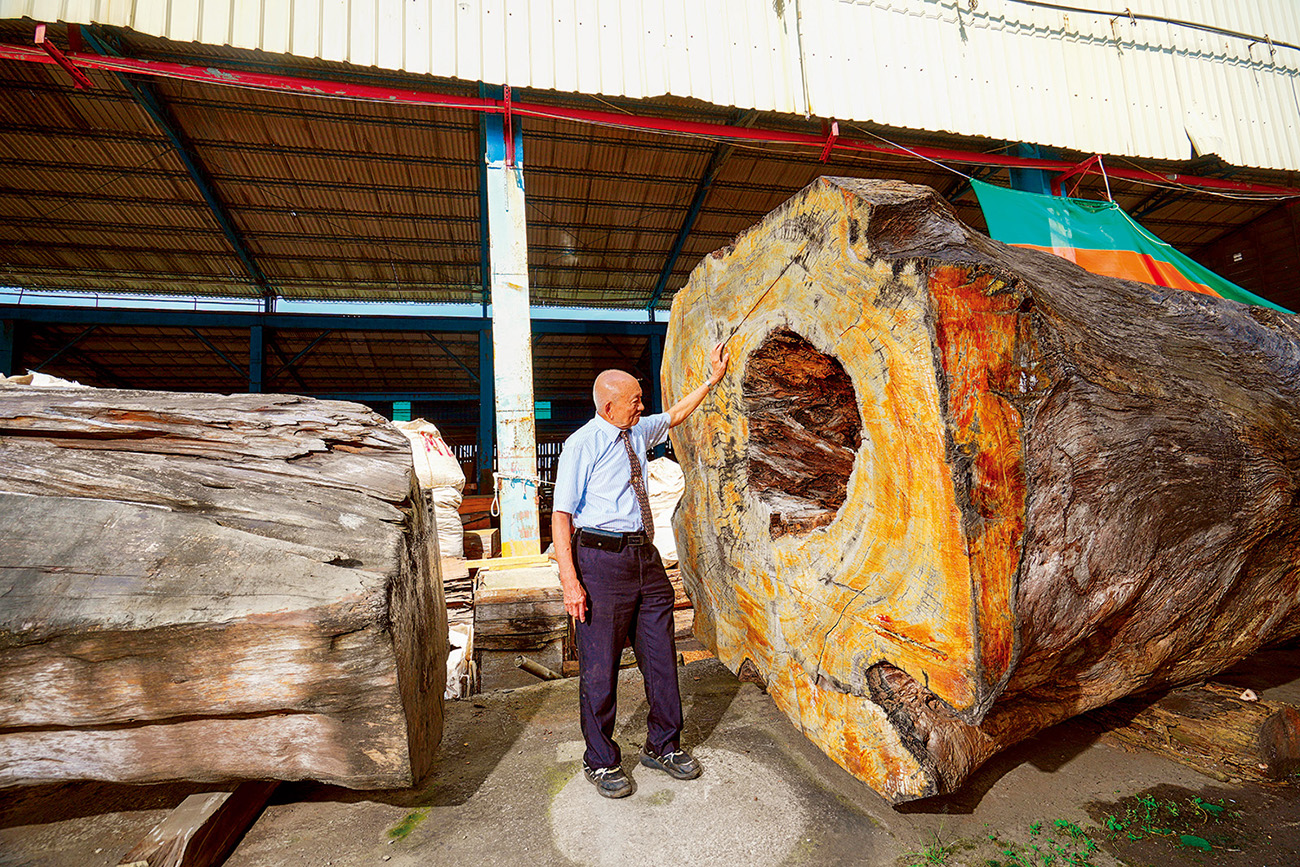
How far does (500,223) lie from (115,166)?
6.29 m

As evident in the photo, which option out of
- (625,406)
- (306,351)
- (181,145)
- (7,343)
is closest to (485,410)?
(306,351)

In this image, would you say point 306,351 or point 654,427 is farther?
point 306,351

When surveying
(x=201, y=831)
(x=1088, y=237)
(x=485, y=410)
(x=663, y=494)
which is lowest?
(x=201, y=831)

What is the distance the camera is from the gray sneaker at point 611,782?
182 cm

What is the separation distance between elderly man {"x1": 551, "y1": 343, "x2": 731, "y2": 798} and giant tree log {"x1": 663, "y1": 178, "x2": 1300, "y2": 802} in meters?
0.40

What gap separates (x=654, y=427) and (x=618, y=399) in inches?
10.2

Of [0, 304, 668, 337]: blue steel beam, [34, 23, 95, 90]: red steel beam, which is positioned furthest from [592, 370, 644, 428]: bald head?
[0, 304, 668, 337]: blue steel beam

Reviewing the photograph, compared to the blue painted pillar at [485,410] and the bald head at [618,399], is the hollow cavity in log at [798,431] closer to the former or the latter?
the bald head at [618,399]

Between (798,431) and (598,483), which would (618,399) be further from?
(798,431)

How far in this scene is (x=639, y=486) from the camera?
212 cm

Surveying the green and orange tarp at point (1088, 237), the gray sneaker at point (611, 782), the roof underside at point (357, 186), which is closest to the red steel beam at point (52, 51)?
the roof underside at point (357, 186)

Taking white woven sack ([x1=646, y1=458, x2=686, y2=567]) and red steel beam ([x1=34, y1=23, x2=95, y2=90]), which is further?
white woven sack ([x1=646, y1=458, x2=686, y2=567])

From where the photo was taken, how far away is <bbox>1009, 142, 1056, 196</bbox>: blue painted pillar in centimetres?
698

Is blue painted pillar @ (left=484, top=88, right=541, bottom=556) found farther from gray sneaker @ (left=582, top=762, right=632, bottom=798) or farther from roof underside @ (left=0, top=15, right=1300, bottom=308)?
gray sneaker @ (left=582, top=762, right=632, bottom=798)
